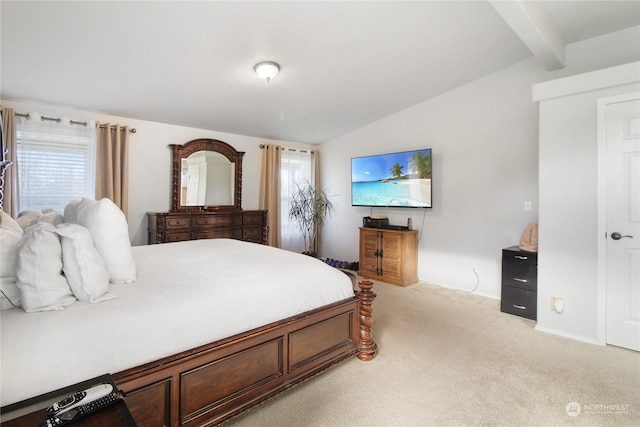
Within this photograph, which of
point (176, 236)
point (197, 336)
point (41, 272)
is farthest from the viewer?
point (176, 236)

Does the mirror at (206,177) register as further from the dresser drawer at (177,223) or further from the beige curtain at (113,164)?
the beige curtain at (113,164)

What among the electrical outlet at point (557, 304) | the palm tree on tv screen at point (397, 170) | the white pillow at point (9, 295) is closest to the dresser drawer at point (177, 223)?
the white pillow at point (9, 295)

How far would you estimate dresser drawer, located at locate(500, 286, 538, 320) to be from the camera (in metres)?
3.03

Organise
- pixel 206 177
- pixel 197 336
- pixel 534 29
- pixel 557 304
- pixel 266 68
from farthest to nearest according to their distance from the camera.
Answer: pixel 206 177
pixel 266 68
pixel 557 304
pixel 534 29
pixel 197 336

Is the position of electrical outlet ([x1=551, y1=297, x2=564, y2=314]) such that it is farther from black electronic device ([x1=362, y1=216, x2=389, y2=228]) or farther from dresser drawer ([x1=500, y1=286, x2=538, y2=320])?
black electronic device ([x1=362, y1=216, x2=389, y2=228])

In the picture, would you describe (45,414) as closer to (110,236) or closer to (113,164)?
(110,236)

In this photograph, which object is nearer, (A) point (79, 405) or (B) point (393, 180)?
(A) point (79, 405)

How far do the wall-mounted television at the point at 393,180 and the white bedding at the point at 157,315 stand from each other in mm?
2450

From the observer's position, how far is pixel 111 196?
3.76 m

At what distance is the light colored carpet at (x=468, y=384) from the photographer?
1.66 m

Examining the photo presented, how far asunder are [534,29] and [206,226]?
13.6 ft

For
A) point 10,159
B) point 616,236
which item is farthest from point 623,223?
point 10,159

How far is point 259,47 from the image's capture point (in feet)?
9.15

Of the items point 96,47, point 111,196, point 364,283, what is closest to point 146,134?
point 111,196
